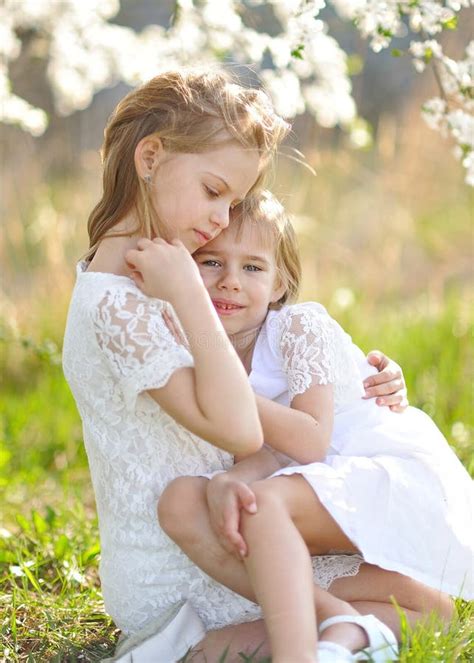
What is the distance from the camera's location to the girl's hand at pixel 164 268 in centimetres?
195

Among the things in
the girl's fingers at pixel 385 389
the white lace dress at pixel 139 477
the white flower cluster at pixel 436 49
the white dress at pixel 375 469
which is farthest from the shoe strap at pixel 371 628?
the white flower cluster at pixel 436 49

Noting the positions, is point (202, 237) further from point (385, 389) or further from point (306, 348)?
point (385, 389)

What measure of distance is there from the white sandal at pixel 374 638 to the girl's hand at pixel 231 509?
0.23 m

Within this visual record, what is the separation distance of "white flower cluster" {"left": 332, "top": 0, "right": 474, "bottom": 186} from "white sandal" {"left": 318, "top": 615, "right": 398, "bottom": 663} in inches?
54.4

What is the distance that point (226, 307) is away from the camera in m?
2.34

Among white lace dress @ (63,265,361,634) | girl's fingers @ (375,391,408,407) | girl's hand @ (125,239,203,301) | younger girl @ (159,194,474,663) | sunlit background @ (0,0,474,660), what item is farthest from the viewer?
sunlit background @ (0,0,474,660)

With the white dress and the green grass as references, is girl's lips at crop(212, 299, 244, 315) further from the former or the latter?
Result: the green grass

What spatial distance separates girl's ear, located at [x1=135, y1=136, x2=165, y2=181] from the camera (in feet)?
7.09

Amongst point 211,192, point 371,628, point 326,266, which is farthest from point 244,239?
point 326,266

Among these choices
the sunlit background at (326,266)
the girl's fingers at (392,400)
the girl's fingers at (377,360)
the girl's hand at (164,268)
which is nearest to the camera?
the girl's hand at (164,268)

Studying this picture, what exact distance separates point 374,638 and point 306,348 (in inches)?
25.3

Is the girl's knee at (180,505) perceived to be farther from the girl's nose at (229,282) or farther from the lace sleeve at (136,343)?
the girl's nose at (229,282)

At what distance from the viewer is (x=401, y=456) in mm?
2141

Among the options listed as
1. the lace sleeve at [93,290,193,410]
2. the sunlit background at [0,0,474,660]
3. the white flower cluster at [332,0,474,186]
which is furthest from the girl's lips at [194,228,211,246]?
the white flower cluster at [332,0,474,186]
